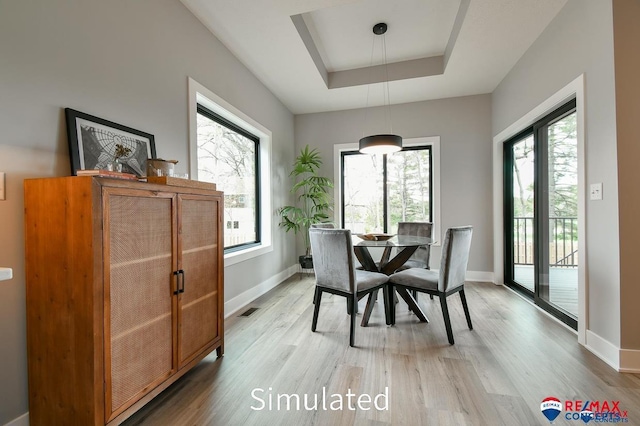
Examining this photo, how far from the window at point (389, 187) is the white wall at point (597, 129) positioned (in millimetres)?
2057

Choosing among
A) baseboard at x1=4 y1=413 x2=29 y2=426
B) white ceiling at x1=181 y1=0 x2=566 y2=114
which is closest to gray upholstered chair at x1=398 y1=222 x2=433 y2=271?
white ceiling at x1=181 y1=0 x2=566 y2=114

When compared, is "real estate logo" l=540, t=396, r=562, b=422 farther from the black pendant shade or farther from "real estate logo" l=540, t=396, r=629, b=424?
the black pendant shade

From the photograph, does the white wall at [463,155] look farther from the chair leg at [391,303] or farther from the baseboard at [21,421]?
the baseboard at [21,421]

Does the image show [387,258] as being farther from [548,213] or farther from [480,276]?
[480,276]

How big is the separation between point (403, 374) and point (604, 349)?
146 cm

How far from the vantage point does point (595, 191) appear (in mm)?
2041

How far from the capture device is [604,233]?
1973 mm

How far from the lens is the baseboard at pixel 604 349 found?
6.07 feet

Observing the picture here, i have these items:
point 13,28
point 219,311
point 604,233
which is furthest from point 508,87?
point 13,28

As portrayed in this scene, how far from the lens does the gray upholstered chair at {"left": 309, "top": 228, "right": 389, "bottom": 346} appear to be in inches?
87.0

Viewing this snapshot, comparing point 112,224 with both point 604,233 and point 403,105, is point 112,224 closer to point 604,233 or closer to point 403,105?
point 604,233

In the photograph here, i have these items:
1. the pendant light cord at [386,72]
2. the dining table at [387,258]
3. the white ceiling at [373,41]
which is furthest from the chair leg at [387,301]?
the pendant light cord at [386,72]

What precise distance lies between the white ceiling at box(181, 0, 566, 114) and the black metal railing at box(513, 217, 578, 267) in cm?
185

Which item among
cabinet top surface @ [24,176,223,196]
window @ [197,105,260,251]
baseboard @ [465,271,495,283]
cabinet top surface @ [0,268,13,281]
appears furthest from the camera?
baseboard @ [465,271,495,283]
